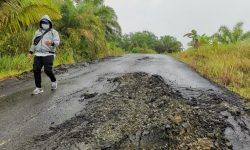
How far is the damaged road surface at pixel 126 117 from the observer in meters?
5.05

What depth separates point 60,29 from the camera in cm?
1823

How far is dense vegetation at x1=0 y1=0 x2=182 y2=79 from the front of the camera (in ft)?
40.1

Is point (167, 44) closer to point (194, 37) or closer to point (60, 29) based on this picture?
point (194, 37)

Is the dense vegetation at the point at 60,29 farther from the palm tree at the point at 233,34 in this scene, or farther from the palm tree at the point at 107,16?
the palm tree at the point at 233,34

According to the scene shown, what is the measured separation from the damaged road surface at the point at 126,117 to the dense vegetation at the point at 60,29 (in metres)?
3.62

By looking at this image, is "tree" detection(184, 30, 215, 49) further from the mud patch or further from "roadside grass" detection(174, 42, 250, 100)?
the mud patch

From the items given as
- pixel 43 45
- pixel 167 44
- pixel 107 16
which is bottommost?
pixel 167 44

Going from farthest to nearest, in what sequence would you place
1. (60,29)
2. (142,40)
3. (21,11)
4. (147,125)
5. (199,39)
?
(142,40), (199,39), (60,29), (21,11), (147,125)

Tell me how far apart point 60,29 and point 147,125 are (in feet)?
43.7

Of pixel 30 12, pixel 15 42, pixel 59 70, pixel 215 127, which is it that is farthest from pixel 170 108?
pixel 15 42

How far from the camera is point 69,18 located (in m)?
18.2

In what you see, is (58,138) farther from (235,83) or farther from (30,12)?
Answer: (30,12)

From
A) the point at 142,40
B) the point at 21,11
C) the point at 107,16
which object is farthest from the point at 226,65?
the point at 142,40

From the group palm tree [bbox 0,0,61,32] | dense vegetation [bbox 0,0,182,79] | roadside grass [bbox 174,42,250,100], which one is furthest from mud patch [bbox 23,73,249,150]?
dense vegetation [bbox 0,0,182,79]
